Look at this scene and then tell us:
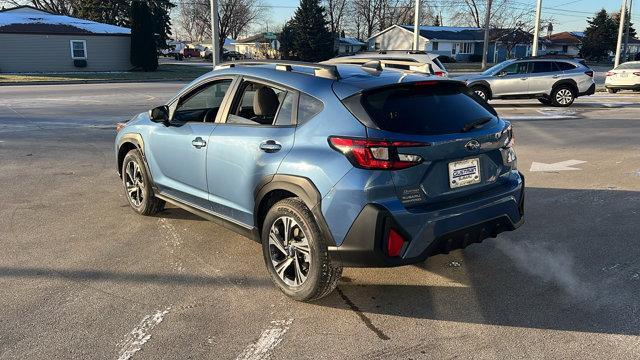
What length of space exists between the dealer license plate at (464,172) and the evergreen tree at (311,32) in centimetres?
5344

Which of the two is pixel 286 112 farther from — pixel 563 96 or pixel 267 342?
pixel 563 96

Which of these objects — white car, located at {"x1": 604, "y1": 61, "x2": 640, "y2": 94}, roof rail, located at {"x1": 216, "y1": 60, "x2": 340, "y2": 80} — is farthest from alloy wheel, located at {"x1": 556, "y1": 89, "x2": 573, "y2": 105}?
roof rail, located at {"x1": 216, "y1": 60, "x2": 340, "y2": 80}

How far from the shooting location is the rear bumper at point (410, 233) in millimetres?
3334

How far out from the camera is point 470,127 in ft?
12.7

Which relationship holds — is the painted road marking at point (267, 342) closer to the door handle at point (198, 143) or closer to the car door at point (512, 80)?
the door handle at point (198, 143)

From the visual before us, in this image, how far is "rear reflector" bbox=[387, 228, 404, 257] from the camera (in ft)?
11.0

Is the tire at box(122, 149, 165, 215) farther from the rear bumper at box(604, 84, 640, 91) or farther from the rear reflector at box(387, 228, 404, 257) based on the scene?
the rear bumper at box(604, 84, 640, 91)

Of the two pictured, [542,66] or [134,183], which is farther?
[542,66]

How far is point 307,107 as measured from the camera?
3783 mm

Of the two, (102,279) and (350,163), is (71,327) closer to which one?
(102,279)

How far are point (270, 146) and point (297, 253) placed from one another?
0.79m

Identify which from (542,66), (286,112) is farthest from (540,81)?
(286,112)

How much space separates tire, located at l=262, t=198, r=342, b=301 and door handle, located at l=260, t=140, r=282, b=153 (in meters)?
0.38

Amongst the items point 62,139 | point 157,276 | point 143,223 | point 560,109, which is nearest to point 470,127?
point 157,276
